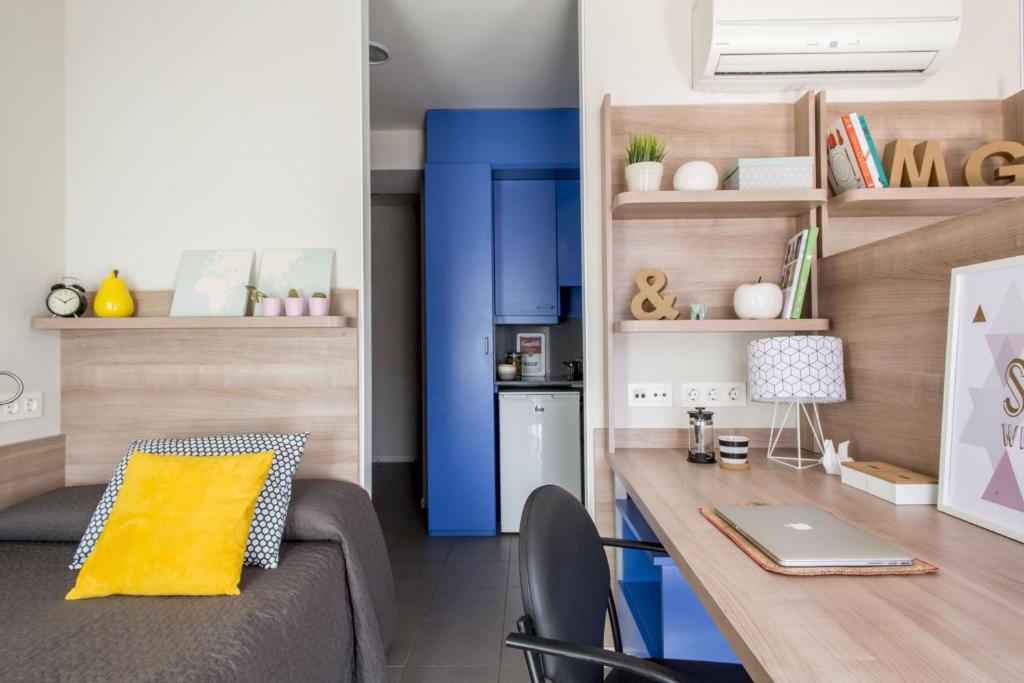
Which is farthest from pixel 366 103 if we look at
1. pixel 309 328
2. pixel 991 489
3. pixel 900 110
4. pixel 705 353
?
pixel 991 489

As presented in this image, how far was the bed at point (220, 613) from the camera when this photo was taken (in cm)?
114

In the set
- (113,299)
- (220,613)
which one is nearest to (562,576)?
(220,613)

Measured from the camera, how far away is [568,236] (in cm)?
407

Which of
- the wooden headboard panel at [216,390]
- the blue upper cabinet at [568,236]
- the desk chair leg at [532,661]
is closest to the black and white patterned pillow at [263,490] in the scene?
the wooden headboard panel at [216,390]

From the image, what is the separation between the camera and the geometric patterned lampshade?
5.59 ft

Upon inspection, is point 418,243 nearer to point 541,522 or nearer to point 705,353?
point 705,353

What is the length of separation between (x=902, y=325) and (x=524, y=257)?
2.73 m

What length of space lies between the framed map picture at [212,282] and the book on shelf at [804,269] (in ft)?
6.34

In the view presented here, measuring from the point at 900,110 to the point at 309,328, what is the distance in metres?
2.30

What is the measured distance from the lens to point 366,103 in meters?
2.36

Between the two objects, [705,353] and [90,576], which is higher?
[705,353]

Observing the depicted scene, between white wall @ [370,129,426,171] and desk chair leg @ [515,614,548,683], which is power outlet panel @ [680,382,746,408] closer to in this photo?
desk chair leg @ [515,614,548,683]

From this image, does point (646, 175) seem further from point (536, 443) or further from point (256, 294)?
point (536, 443)

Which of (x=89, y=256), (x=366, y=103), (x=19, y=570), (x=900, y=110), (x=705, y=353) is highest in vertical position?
(x=366, y=103)
